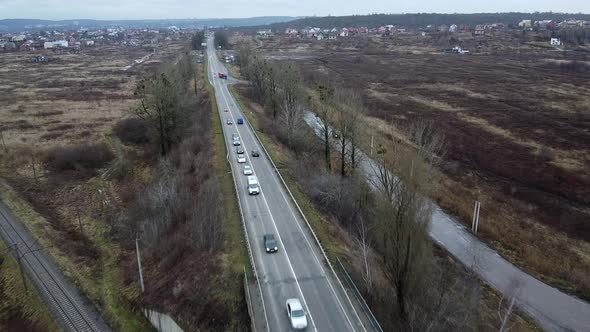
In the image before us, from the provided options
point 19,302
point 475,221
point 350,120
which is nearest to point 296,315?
point 19,302

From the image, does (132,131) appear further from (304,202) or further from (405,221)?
(405,221)

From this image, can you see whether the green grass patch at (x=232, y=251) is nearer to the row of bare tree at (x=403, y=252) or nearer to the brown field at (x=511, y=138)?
the row of bare tree at (x=403, y=252)

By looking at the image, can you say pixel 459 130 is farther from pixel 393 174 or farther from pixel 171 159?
pixel 393 174

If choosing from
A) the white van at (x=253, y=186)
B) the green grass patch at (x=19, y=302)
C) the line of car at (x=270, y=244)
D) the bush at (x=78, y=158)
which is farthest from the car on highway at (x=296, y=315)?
the bush at (x=78, y=158)

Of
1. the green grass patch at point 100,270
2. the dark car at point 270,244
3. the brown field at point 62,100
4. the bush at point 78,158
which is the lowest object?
the green grass patch at point 100,270

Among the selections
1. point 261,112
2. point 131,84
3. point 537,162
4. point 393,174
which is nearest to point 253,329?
point 393,174

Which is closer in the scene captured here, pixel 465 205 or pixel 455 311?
pixel 455 311

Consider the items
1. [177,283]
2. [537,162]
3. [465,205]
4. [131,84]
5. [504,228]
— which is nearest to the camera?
[177,283]
